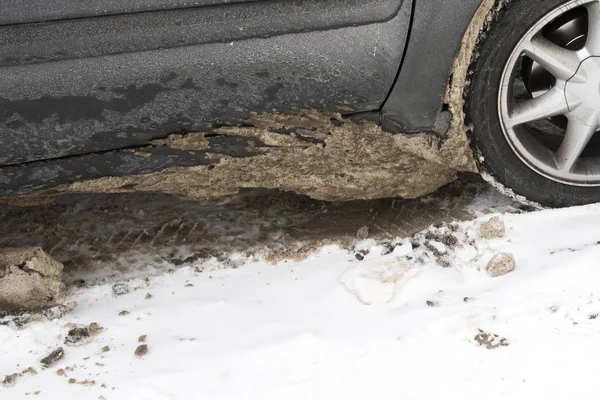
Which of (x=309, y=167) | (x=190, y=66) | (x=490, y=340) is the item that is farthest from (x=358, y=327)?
(x=190, y=66)

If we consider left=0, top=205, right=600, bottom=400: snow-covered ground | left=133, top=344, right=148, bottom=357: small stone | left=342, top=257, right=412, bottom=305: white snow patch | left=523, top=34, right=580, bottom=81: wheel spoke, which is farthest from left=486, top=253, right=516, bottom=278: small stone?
left=133, top=344, right=148, bottom=357: small stone

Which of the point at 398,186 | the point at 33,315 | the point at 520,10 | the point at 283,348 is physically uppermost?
the point at 520,10

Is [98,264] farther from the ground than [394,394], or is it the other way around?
[394,394]

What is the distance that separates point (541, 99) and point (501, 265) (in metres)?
0.65

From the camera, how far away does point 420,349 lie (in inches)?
92.5

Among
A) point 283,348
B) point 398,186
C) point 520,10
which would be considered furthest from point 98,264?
point 520,10

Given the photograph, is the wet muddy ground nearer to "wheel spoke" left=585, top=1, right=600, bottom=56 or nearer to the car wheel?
the car wheel

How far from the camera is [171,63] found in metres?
2.36

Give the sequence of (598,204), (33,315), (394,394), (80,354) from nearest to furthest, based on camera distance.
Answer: (394,394) < (80,354) < (33,315) < (598,204)

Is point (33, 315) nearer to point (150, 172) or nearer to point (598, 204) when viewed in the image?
point (150, 172)

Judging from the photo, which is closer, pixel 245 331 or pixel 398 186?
pixel 245 331

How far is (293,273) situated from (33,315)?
0.97 meters

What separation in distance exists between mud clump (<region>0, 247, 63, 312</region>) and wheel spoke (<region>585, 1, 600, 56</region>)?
2.15m

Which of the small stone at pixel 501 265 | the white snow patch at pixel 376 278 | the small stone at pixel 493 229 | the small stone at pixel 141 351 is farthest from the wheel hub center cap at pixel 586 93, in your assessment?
the small stone at pixel 141 351
